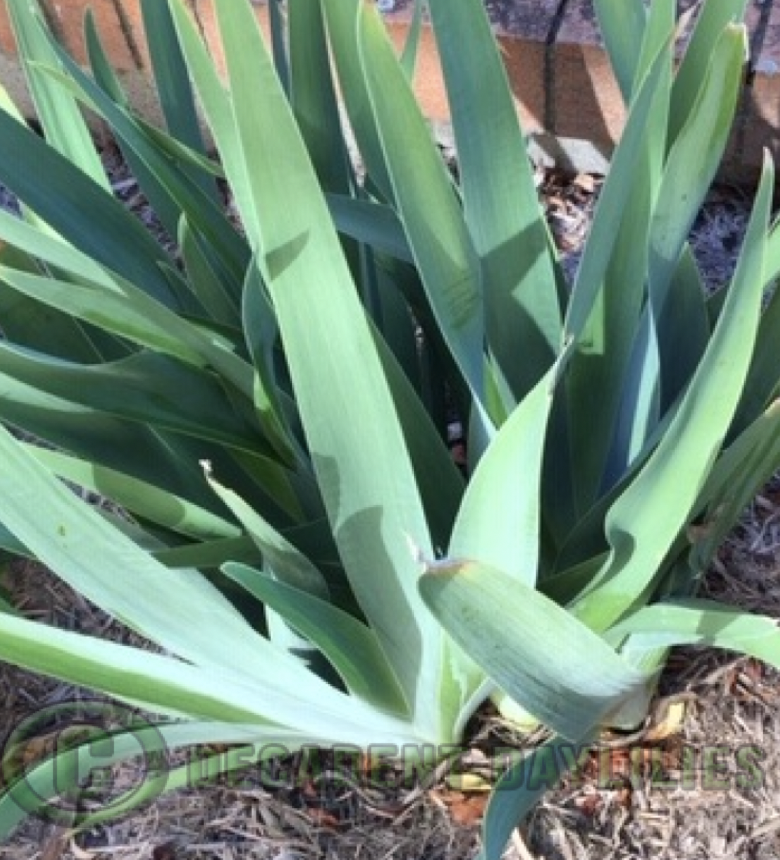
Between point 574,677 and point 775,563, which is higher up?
point 574,677

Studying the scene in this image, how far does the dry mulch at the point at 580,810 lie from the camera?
1.11m

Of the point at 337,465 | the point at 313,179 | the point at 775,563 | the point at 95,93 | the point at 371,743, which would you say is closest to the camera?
the point at 313,179

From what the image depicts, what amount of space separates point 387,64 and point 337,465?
0.76ft

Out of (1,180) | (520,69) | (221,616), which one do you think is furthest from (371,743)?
(520,69)

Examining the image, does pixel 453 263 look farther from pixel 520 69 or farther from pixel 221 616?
pixel 520 69

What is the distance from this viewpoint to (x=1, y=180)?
0.88 meters

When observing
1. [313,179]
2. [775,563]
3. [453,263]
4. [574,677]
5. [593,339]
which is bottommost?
[775,563]

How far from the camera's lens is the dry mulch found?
1.11 m

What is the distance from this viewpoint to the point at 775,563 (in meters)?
1.27

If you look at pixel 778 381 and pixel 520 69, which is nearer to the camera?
pixel 778 381

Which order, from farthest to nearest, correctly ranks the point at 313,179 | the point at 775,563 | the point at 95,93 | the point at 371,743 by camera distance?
the point at 775,563, the point at 371,743, the point at 95,93, the point at 313,179

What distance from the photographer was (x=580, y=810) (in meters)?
1.12

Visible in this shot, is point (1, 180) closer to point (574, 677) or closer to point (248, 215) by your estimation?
point (248, 215)

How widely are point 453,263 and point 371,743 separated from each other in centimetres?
45
